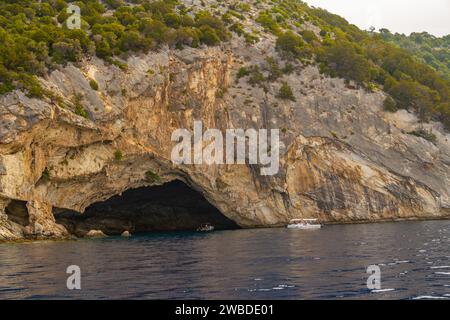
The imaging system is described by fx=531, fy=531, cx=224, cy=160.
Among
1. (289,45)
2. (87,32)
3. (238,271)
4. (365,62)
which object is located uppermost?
(289,45)

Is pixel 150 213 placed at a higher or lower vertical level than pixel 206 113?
lower

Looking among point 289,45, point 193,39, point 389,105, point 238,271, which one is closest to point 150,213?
point 193,39

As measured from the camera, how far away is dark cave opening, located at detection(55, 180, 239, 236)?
74.0 m

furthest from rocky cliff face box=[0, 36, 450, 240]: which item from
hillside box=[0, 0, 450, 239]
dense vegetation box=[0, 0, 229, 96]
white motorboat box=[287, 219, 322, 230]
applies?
white motorboat box=[287, 219, 322, 230]

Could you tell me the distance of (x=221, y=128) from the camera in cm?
7512

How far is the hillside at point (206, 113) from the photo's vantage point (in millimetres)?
57688

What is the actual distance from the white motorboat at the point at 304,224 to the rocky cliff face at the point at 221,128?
2489 mm

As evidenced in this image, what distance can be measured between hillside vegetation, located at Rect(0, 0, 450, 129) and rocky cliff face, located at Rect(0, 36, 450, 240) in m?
2.06

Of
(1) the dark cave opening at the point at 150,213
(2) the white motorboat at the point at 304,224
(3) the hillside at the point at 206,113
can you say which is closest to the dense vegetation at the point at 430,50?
(3) the hillside at the point at 206,113

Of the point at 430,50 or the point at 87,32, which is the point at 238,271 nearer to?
the point at 87,32

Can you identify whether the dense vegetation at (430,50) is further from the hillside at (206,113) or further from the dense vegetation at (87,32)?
the dense vegetation at (87,32)

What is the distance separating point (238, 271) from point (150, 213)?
54.0m
